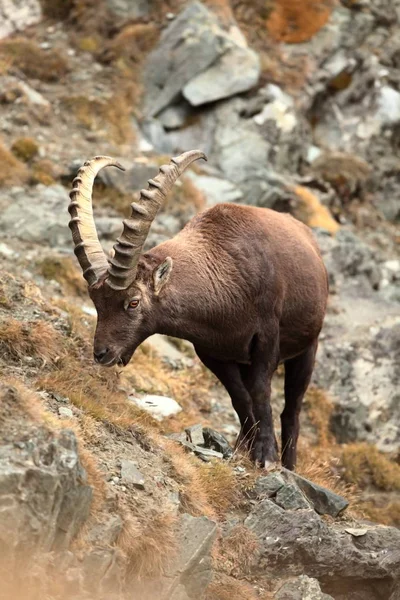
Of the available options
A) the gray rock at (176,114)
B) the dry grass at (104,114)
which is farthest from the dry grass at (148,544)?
the gray rock at (176,114)

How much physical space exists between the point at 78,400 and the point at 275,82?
19.3 m

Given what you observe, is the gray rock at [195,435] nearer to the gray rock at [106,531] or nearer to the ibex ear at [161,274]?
the ibex ear at [161,274]

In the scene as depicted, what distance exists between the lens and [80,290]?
1780 centimetres

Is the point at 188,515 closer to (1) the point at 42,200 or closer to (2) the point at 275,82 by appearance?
(1) the point at 42,200

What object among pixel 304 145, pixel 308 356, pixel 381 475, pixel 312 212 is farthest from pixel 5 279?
pixel 304 145

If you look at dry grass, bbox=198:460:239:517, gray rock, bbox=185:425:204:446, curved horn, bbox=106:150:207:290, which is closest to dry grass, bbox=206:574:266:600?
dry grass, bbox=198:460:239:517

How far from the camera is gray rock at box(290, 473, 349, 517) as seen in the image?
36.3ft

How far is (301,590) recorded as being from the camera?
9547mm

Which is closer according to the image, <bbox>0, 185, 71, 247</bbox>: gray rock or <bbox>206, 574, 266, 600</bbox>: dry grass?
<bbox>206, 574, 266, 600</bbox>: dry grass

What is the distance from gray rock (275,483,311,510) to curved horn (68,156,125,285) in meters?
3.28

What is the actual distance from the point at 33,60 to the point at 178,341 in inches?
466

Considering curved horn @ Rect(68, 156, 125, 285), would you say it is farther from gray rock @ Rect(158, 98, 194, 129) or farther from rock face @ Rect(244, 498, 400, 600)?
gray rock @ Rect(158, 98, 194, 129)

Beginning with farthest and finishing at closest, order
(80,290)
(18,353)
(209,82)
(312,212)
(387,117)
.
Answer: (387,117) → (209,82) → (312,212) → (80,290) → (18,353)

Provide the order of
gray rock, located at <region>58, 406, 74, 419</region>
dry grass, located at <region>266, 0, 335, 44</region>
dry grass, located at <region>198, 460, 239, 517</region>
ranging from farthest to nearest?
dry grass, located at <region>266, 0, 335, 44</region> → dry grass, located at <region>198, 460, 239, 517</region> → gray rock, located at <region>58, 406, 74, 419</region>
